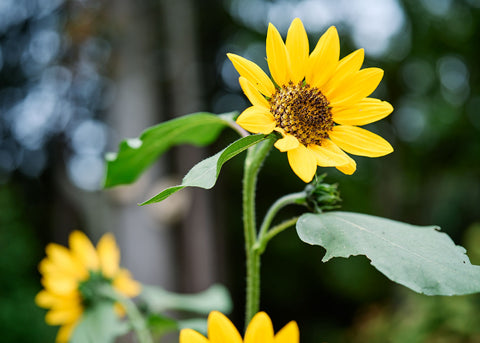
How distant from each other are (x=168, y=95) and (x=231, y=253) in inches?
80.5

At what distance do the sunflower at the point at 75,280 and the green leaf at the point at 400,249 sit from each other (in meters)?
0.39

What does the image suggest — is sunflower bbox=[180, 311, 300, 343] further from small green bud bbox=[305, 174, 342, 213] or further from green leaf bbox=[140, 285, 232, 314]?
green leaf bbox=[140, 285, 232, 314]

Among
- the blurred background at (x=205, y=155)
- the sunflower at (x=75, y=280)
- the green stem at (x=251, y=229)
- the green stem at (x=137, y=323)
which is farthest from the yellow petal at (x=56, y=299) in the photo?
the blurred background at (x=205, y=155)

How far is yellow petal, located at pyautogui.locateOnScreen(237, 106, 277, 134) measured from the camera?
34cm

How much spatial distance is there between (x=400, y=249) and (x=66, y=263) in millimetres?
524

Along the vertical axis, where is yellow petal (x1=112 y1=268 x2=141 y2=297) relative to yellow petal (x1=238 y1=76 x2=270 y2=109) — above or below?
below

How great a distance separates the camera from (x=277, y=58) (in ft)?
1.27

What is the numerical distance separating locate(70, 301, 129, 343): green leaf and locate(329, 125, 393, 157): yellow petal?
34 centimetres

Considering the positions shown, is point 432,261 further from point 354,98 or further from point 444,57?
point 444,57

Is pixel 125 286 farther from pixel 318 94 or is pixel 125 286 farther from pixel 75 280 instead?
pixel 318 94

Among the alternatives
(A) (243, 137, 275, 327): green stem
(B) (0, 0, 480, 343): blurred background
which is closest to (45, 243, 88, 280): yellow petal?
(A) (243, 137, 275, 327): green stem

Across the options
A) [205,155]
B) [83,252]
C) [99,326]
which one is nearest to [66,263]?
[83,252]

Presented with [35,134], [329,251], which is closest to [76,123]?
[35,134]

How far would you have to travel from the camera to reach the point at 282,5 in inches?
137
